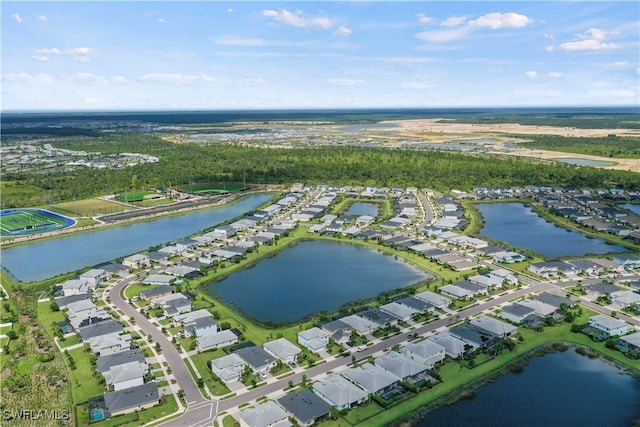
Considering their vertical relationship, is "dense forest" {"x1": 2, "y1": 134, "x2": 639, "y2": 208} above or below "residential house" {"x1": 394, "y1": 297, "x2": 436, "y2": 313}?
above

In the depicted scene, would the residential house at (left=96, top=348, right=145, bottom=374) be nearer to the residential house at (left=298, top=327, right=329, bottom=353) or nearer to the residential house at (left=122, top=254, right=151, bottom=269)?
the residential house at (left=298, top=327, right=329, bottom=353)

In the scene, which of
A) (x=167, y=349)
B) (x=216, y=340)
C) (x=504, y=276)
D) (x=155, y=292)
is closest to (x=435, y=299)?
(x=504, y=276)

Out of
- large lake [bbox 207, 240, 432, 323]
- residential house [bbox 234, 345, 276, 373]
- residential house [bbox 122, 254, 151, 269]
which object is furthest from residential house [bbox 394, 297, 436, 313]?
residential house [bbox 122, 254, 151, 269]

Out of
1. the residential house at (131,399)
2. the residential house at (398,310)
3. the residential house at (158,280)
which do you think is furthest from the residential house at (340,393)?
the residential house at (158,280)

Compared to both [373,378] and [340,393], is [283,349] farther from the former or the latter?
[373,378]

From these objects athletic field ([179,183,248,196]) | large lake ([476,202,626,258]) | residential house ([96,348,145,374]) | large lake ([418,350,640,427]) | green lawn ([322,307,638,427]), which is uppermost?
athletic field ([179,183,248,196])

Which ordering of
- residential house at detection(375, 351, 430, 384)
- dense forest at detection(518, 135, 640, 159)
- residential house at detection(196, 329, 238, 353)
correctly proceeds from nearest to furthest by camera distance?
residential house at detection(375, 351, 430, 384)
residential house at detection(196, 329, 238, 353)
dense forest at detection(518, 135, 640, 159)

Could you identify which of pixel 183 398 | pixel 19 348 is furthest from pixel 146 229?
pixel 183 398
